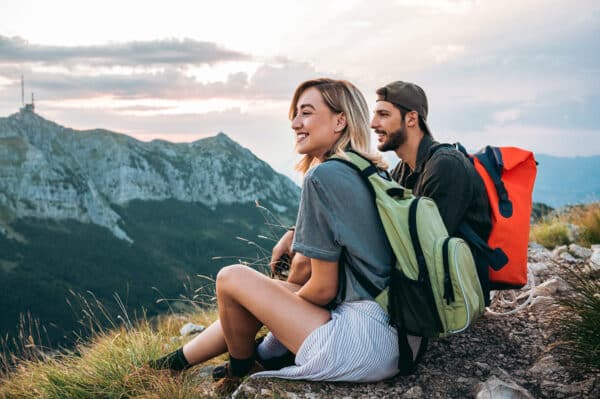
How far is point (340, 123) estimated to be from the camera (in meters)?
3.57

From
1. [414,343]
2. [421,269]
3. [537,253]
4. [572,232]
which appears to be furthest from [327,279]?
[572,232]

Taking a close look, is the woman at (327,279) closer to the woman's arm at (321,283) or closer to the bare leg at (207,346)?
the woman's arm at (321,283)

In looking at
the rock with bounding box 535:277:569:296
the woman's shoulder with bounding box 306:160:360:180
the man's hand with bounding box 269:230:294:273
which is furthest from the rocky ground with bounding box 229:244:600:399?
the woman's shoulder with bounding box 306:160:360:180

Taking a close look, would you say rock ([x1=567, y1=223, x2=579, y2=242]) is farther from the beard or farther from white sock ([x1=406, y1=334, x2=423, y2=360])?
white sock ([x1=406, y1=334, x2=423, y2=360])

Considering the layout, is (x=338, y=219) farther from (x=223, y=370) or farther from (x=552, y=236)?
(x=552, y=236)

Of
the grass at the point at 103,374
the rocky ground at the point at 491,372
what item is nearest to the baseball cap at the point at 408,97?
the rocky ground at the point at 491,372

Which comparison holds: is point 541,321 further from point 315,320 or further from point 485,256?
point 315,320

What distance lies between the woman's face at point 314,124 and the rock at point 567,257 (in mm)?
5243

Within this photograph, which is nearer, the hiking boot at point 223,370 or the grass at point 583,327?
the grass at point 583,327

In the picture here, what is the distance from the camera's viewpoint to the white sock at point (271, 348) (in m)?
3.94

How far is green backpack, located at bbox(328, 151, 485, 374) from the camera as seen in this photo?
320cm

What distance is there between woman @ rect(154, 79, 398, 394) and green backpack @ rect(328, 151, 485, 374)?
0.10m

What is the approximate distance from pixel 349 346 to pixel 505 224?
187 cm

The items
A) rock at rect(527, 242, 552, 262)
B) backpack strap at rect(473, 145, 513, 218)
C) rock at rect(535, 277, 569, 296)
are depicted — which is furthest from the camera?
rock at rect(527, 242, 552, 262)
